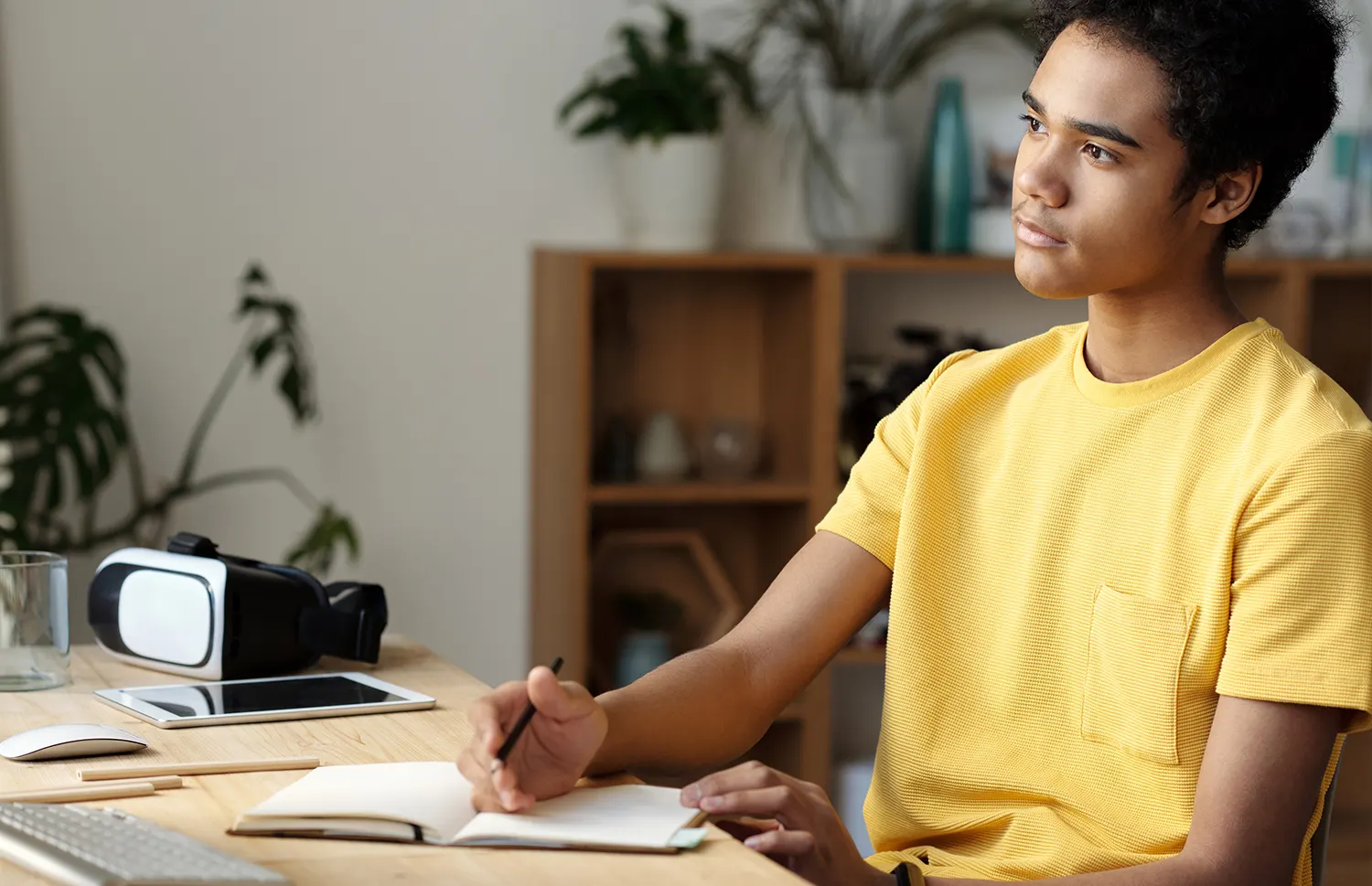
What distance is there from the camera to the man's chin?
4.07 ft

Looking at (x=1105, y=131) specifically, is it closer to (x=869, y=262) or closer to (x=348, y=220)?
(x=869, y=262)

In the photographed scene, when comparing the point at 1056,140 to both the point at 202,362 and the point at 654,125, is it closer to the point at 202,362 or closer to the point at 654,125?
the point at 654,125

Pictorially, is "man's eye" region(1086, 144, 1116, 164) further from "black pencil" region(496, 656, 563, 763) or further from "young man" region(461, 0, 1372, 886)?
"black pencil" region(496, 656, 563, 763)

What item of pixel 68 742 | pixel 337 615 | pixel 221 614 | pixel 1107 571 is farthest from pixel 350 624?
pixel 1107 571

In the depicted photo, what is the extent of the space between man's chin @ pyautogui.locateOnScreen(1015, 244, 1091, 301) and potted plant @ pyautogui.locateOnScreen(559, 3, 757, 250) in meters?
1.58

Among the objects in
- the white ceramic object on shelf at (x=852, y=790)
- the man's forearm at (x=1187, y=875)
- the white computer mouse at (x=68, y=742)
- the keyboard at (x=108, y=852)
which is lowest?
the white ceramic object on shelf at (x=852, y=790)

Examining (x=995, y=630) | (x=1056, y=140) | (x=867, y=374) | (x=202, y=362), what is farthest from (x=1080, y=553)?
(x=202, y=362)

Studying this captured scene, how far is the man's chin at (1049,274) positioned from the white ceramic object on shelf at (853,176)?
160 centimetres

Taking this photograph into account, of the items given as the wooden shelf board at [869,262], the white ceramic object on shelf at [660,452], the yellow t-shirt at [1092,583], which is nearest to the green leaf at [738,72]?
the wooden shelf board at [869,262]

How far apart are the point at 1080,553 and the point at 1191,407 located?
15 centimetres

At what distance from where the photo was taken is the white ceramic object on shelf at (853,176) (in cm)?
285

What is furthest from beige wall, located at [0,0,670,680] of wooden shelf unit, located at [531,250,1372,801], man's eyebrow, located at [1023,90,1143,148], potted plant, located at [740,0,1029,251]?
man's eyebrow, located at [1023,90,1143,148]

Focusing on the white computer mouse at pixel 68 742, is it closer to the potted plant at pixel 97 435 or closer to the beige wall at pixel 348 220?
the potted plant at pixel 97 435

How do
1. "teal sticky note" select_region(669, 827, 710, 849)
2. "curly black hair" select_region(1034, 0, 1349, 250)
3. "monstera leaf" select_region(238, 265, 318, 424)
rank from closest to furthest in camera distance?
"teal sticky note" select_region(669, 827, 710, 849), "curly black hair" select_region(1034, 0, 1349, 250), "monstera leaf" select_region(238, 265, 318, 424)
